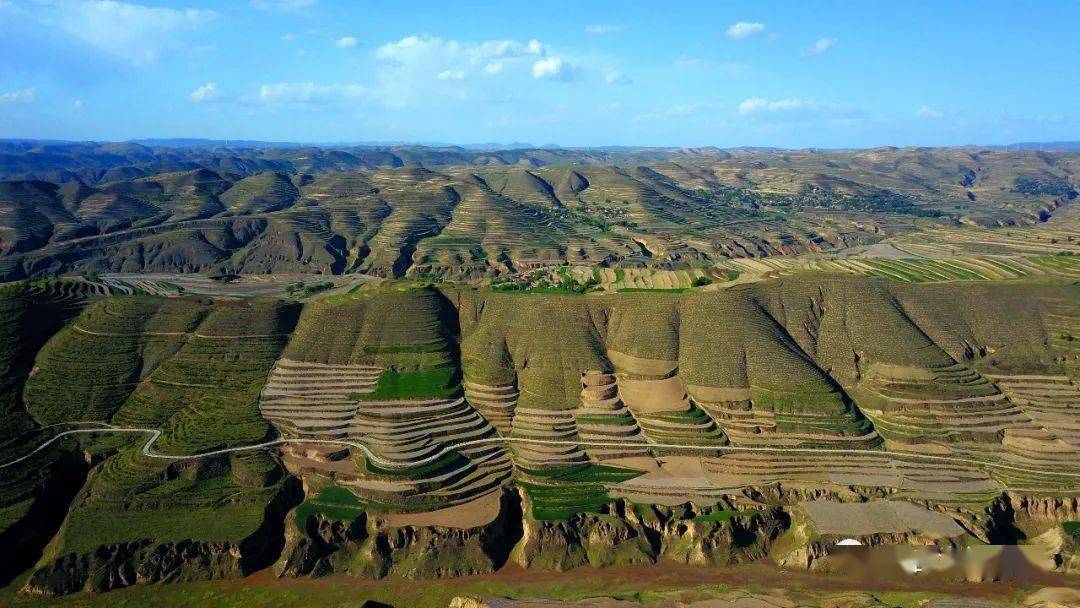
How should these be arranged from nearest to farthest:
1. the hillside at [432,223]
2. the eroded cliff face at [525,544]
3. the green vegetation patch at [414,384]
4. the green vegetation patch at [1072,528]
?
the eroded cliff face at [525,544] → the green vegetation patch at [1072,528] → the green vegetation patch at [414,384] → the hillside at [432,223]

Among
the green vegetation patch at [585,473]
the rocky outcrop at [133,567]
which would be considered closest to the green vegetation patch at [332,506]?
the rocky outcrop at [133,567]

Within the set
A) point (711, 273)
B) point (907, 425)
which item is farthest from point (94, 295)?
point (907, 425)

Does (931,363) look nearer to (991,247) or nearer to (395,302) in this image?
(395,302)

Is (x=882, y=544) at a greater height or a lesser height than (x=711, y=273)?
lesser

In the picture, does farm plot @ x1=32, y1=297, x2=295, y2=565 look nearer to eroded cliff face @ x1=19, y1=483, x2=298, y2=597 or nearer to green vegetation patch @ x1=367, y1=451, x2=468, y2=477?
eroded cliff face @ x1=19, y1=483, x2=298, y2=597

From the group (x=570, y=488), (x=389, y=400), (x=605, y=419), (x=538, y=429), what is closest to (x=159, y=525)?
(x=389, y=400)

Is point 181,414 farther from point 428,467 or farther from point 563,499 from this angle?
point 563,499

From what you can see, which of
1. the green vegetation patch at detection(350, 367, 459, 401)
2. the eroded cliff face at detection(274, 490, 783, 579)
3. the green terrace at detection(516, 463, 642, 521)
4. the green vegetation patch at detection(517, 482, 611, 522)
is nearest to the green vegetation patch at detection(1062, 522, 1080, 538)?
the eroded cliff face at detection(274, 490, 783, 579)

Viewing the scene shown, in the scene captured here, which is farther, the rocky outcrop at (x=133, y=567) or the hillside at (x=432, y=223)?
the hillside at (x=432, y=223)

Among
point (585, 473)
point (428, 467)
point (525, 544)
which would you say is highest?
point (428, 467)

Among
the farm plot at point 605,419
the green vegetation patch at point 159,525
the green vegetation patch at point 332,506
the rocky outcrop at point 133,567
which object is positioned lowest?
the rocky outcrop at point 133,567

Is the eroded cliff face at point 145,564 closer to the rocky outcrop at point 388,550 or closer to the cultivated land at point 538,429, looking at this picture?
the cultivated land at point 538,429
